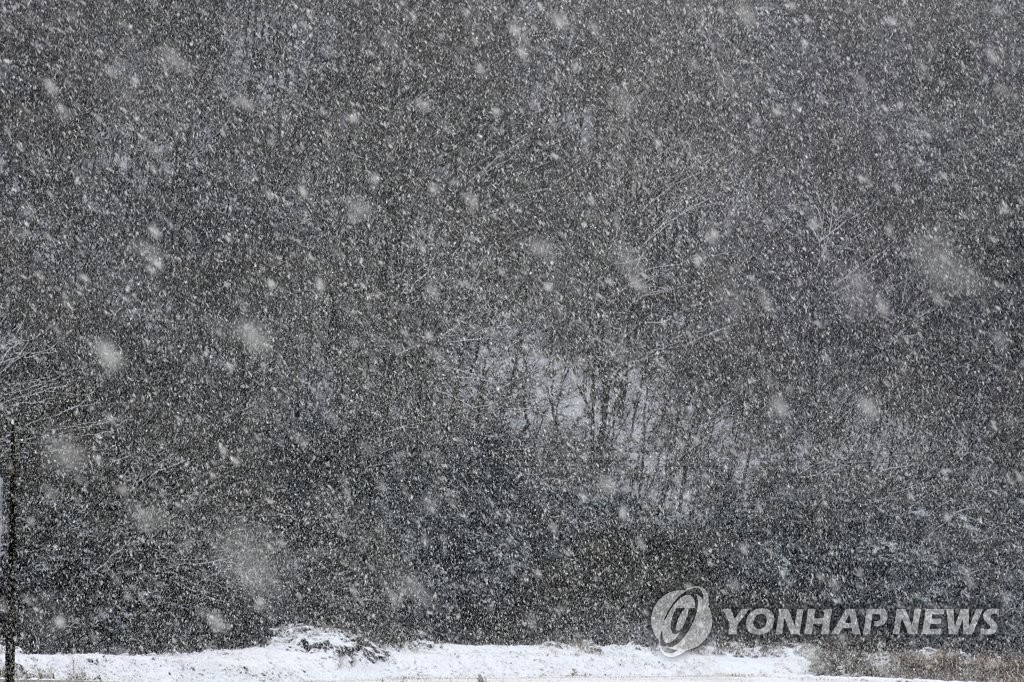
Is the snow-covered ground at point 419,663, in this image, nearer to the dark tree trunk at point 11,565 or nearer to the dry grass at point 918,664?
the dry grass at point 918,664

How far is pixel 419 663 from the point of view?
54.2 feet

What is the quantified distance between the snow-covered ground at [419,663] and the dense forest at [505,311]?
0.75 m

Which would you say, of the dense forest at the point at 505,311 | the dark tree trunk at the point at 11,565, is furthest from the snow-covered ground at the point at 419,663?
the dark tree trunk at the point at 11,565

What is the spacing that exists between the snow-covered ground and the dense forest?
753 mm

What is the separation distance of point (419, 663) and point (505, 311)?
6616 mm

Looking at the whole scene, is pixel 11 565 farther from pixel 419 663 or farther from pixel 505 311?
pixel 505 311

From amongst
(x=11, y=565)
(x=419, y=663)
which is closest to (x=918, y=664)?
(x=419, y=663)

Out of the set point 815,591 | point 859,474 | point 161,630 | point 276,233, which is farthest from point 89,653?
point 859,474

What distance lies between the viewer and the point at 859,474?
19.2 m

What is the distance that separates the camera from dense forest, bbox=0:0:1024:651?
18.1m

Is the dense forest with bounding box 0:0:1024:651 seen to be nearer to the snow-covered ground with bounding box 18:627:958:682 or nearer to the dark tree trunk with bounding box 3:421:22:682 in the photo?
the dark tree trunk with bounding box 3:421:22:682

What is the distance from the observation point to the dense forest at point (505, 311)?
18.1 m

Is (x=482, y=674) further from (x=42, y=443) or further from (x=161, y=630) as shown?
(x=42, y=443)

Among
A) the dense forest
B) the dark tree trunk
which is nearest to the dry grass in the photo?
the dense forest
